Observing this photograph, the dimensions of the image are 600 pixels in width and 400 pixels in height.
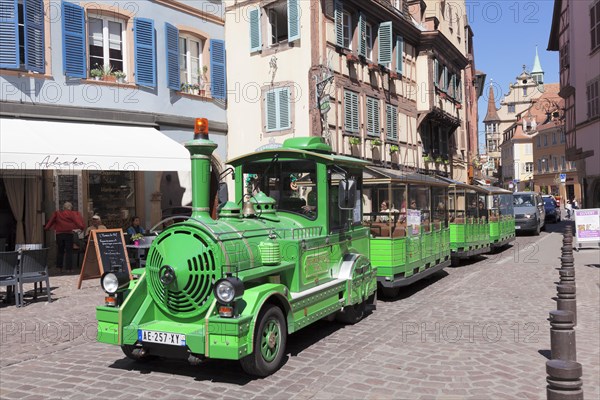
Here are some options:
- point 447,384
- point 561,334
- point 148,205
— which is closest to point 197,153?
point 447,384

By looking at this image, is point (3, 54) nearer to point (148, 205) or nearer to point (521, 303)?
point (148, 205)

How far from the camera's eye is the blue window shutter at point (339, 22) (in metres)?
17.0

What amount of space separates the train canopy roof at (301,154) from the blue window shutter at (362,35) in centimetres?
1211

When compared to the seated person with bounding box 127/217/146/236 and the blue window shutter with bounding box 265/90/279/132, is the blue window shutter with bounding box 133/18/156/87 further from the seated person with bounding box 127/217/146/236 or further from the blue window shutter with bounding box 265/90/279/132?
the blue window shutter with bounding box 265/90/279/132

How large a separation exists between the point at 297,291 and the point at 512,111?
3915 inches

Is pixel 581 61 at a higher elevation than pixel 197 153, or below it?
higher

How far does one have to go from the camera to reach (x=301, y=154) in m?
6.71

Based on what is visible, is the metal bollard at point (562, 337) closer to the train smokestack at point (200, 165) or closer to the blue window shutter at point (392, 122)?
the train smokestack at point (200, 165)

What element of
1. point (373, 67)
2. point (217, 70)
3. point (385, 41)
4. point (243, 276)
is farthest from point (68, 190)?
point (385, 41)

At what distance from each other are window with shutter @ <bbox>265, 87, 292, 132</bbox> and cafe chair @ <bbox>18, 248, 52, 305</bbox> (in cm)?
930

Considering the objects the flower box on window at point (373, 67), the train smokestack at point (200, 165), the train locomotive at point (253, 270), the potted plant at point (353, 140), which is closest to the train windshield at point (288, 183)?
the train locomotive at point (253, 270)

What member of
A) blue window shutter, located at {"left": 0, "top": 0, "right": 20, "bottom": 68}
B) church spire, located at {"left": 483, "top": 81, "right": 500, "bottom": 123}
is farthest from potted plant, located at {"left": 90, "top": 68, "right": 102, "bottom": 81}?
church spire, located at {"left": 483, "top": 81, "right": 500, "bottom": 123}

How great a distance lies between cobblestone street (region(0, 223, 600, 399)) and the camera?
4859mm

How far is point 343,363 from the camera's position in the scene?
5656 millimetres
